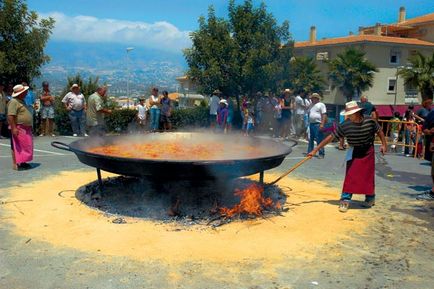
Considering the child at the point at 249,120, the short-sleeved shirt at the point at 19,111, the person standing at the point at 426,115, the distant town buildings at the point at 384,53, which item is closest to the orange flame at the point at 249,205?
the person standing at the point at 426,115

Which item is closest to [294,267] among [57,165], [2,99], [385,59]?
[57,165]

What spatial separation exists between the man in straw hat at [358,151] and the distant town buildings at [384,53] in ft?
115

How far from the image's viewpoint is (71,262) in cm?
412

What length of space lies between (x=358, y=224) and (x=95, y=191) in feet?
13.1

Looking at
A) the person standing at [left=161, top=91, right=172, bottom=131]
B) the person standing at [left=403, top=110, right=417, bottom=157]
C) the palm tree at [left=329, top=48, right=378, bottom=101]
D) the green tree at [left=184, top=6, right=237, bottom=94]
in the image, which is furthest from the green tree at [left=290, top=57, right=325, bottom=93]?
the person standing at [left=403, top=110, right=417, bottom=157]

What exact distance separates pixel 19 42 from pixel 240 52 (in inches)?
359

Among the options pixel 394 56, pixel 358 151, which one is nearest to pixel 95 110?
pixel 358 151

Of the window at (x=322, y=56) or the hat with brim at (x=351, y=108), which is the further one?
the window at (x=322, y=56)

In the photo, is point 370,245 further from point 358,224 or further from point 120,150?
point 120,150

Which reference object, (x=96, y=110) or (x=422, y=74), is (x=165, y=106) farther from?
(x=422, y=74)

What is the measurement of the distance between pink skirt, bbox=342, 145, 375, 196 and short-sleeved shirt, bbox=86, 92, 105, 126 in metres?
6.40

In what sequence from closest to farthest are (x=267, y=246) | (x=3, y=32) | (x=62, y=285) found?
(x=62, y=285), (x=267, y=246), (x=3, y=32)

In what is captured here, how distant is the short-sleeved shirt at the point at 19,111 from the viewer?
26.2 feet

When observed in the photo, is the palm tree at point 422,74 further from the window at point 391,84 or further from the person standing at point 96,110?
the person standing at point 96,110
